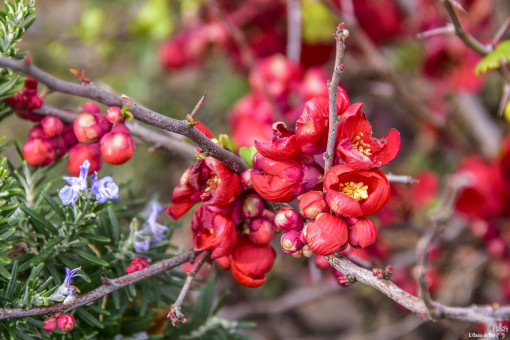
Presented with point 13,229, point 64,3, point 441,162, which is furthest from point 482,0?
point 64,3

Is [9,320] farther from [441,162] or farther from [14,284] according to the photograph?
[441,162]

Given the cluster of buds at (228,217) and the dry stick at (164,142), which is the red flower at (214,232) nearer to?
the cluster of buds at (228,217)

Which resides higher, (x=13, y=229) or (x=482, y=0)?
(x=13, y=229)

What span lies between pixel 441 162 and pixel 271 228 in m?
1.33

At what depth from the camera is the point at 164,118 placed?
0.52m

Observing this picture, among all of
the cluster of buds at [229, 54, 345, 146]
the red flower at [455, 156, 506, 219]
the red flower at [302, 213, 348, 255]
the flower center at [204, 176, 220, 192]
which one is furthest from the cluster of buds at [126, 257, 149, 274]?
the red flower at [455, 156, 506, 219]

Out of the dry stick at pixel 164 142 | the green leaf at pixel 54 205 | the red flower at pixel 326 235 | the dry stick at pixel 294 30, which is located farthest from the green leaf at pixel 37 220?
the dry stick at pixel 294 30

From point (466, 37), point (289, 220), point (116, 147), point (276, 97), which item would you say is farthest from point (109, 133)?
point (276, 97)

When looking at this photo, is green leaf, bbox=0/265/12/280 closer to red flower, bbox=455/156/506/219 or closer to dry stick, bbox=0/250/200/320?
dry stick, bbox=0/250/200/320

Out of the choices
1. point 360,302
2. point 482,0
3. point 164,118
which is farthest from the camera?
point 360,302

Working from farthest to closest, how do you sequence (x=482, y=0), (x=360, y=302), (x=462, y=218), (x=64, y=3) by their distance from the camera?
(x=64, y=3), (x=360, y=302), (x=482, y=0), (x=462, y=218)

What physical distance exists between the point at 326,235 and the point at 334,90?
0.16 meters

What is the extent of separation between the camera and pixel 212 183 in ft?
1.99

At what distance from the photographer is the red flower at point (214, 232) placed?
580 mm
